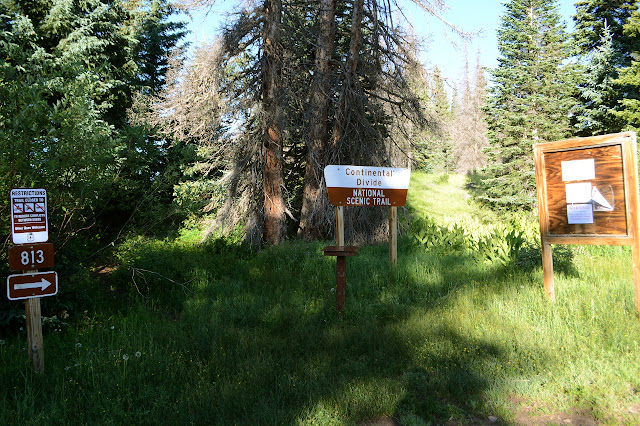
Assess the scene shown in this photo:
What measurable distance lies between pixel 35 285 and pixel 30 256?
31 cm

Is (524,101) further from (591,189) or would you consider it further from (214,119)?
(591,189)

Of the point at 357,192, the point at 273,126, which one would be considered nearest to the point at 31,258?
the point at 357,192

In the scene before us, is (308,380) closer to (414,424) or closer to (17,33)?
(414,424)

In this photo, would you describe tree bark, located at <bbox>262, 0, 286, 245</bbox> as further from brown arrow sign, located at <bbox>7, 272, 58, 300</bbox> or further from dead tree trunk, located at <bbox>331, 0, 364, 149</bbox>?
brown arrow sign, located at <bbox>7, 272, 58, 300</bbox>

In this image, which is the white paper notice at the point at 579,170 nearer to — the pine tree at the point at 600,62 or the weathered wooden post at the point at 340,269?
the weathered wooden post at the point at 340,269

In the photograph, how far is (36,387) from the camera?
418cm

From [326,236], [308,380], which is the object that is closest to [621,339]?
[308,380]

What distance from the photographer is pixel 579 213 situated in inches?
228

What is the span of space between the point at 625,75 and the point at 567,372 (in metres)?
18.4

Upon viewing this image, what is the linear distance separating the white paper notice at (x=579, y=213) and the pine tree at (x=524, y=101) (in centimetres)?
1446

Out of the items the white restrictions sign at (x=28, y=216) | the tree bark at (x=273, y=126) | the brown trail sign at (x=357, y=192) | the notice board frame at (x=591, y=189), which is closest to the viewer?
the white restrictions sign at (x=28, y=216)

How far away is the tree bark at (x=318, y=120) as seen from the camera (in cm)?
1097

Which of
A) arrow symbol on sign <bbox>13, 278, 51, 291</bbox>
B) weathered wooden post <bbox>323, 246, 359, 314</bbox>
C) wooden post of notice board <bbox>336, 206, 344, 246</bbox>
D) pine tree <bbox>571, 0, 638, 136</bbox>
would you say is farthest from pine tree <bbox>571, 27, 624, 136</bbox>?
arrow symbol on sign <bbox>13, 278, 51, 291</bbox>

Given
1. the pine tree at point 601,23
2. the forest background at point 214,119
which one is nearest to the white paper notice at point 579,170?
the forest background at point 214,119
